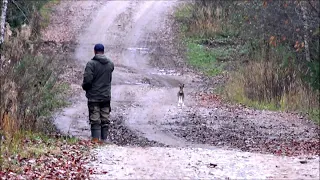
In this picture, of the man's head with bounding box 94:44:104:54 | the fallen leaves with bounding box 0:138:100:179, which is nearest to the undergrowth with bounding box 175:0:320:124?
the man's head with bounding box 94:44:104:54

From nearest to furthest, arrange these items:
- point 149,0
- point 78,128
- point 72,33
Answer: point 78,128, point 72,33, point 149,0

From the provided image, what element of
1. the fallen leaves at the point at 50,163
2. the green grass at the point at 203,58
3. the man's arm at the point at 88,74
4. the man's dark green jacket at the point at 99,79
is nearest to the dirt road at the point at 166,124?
the fallen leaves at the point at 50,163

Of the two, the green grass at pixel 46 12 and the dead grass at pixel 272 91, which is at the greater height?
the green grass at pixel 46 12

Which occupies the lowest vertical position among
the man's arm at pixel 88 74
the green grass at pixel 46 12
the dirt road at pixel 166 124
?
the dirt road at pixel 166 124

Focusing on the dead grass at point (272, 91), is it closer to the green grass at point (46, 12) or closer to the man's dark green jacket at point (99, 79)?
the man's dark green jacket at point (99, 79)

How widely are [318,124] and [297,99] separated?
3.13m

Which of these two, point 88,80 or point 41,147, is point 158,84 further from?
point 41,147

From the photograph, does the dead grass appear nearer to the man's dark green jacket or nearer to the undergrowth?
the undergrowth

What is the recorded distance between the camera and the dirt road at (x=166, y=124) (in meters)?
11.1

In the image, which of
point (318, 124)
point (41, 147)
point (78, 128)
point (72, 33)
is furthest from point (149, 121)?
point (72, 33)

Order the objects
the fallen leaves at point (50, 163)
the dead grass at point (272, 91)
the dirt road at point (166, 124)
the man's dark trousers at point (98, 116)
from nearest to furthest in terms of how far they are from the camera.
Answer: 1. the fallen leaves at point (50, 163)
2. the dirt road at point (166, 124)
3. the man's dark trousers at point (98, 116)
4. the dead grass at point (272, 91)

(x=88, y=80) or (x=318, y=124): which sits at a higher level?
(x=88, y=80)

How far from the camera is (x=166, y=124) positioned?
718 inches

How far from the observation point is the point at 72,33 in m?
35.3
